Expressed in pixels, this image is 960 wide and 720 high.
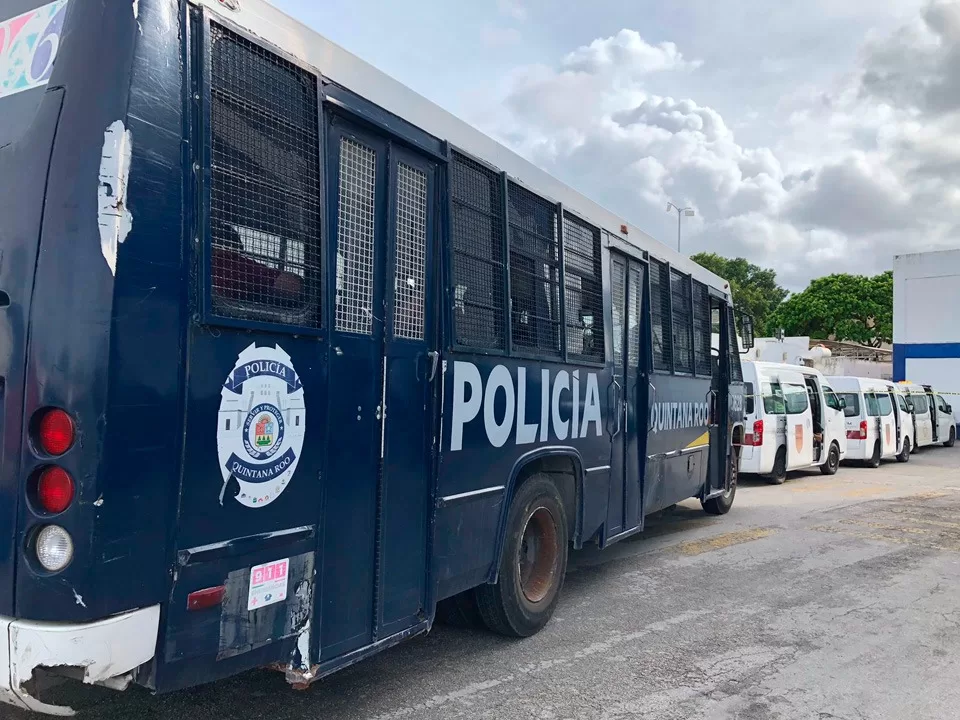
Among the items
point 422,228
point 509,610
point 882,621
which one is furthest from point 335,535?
point 882,621

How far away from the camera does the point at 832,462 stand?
17.9m

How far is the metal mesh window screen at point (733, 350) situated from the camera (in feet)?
32.6

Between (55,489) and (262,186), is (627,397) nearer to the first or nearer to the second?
(262,186)

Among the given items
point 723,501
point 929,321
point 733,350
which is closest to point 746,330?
point 733,350

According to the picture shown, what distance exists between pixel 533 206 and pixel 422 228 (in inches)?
53.4

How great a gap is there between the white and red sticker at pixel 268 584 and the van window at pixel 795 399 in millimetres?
13506

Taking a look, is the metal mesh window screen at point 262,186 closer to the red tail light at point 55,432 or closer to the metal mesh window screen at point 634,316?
the red tail light at point 55,432

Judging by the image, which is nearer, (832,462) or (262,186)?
(262,186)

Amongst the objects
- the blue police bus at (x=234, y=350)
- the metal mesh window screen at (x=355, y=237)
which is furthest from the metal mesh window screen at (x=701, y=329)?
the metal mesh window screen at (x=355, y=237)

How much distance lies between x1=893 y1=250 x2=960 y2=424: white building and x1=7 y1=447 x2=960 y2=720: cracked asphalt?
28.7 m

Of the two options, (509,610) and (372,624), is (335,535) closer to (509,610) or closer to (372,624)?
(372,624)

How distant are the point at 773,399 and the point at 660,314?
8087 mm

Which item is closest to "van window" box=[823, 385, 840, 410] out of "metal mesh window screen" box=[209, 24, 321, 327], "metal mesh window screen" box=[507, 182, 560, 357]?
"metal mesh window screen" box=[507, 182, 560, 357]

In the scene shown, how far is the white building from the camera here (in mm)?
33250
